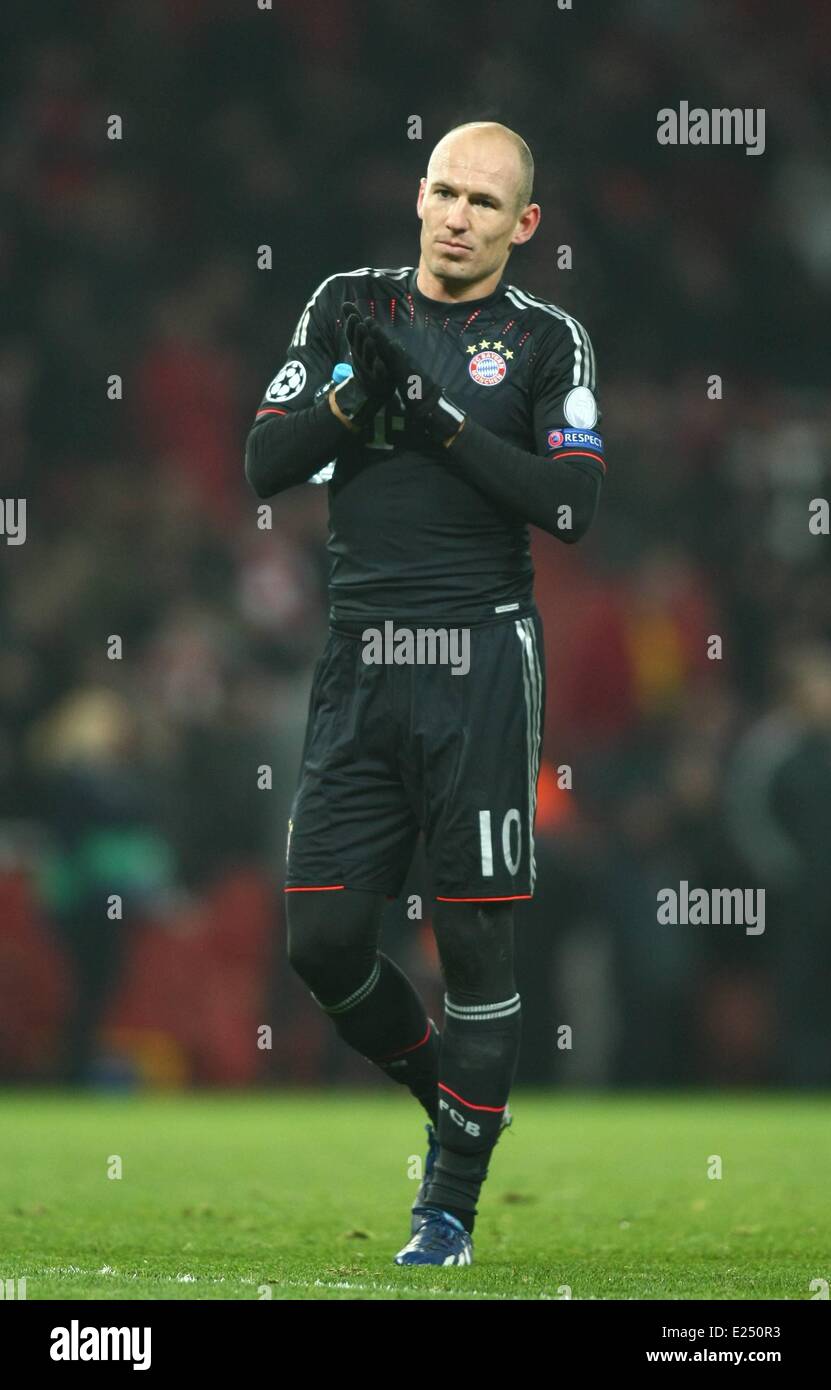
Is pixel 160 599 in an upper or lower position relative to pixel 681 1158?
upper

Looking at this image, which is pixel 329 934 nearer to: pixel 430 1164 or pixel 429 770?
pixel 429 770

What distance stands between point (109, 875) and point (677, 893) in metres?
2.72

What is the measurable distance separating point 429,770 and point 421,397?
830mm

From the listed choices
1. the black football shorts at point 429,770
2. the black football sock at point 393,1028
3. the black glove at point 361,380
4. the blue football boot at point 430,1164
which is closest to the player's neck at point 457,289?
the black glove at point 361,380

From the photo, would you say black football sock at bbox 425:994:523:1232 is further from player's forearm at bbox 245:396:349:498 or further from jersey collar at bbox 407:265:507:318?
jersey collar at bbox 407:265:507:318

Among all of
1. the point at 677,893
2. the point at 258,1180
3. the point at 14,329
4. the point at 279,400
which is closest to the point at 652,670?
the point at 677,893

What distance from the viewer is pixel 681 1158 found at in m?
7.92

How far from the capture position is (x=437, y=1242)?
4.99 m

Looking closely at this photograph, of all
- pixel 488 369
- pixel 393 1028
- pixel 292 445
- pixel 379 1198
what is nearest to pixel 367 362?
pixel 292 445

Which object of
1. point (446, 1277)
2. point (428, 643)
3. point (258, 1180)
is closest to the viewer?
point (446, 1277)

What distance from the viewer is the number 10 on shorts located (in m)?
5.03

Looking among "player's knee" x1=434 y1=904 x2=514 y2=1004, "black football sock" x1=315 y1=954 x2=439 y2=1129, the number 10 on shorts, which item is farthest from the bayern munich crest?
"black football sock" x1=315 y1=954 x2=439 y2=1129

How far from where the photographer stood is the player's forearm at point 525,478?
4957mm

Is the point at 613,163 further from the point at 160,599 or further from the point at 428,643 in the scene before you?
the point at 428,643
